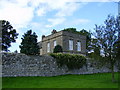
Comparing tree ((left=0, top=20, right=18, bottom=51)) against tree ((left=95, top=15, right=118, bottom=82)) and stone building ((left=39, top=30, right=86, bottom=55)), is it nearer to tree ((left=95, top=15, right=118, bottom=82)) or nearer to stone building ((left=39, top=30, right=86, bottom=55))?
stone building ((left=39, top=30, right=86, bottom=55))

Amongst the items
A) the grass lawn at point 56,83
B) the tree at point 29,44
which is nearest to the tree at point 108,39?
the grass lawn at point 56,83

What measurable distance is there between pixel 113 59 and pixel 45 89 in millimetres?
6376

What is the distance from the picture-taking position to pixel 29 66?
15852mm

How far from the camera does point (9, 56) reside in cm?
1485

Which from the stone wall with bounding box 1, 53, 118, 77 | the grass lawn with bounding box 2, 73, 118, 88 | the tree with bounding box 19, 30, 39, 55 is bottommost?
the grass lawn with bounding box 2, 73, 118, 88

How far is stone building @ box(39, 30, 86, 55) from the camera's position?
26.0 meters

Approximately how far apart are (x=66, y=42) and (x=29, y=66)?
37.4ft

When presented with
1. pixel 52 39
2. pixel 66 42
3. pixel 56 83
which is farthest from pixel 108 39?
pixel 52 39

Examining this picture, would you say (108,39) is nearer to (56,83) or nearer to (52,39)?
(56,83)

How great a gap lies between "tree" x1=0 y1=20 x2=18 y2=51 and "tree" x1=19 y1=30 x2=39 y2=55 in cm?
429

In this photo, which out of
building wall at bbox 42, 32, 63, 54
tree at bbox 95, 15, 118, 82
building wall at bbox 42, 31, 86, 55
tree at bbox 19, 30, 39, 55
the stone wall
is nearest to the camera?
tree at bbox 95, 15, 118, 82

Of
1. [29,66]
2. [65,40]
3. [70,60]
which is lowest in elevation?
[29,66]

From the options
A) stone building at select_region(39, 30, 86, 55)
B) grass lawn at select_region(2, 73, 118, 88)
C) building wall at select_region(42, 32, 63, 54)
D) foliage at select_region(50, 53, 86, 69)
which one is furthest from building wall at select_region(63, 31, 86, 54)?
grass lawn at select_region(2, 73, 118, 88)

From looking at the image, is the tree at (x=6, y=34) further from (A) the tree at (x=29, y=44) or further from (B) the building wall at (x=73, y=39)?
(B) the building wall at (x=73, y=39)
